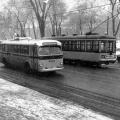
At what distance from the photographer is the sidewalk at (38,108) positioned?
8062 millimetres

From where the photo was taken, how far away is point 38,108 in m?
9.09

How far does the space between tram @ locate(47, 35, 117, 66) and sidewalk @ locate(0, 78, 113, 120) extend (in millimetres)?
11110

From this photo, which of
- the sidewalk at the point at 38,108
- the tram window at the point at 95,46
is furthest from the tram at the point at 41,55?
the sidewalk at the point at 38,108

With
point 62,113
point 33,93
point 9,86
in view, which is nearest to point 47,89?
point 33,93

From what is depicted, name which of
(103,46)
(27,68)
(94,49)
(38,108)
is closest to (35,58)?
(27,68)

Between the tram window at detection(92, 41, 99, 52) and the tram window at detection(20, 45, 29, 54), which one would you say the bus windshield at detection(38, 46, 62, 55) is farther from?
the tram window at detection(92, 41, 99, 52)

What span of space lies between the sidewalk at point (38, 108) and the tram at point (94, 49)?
11.1m

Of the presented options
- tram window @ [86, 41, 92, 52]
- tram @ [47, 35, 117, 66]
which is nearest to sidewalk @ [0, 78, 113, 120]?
tram @ [47, 35, 117, 66]

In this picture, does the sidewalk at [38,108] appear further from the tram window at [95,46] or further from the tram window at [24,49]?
the tram window at [95,46]

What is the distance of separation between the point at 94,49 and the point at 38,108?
536 inches

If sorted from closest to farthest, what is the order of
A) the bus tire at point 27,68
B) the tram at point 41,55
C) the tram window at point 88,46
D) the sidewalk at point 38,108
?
the sidewalk at point 38,108 → the tram at point 41,55 → the bus tire at point 27,68 → the tram window at point 88,46

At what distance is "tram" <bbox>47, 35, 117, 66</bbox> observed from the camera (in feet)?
70.1

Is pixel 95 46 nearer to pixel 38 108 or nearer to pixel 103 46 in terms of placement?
pixel 103 46

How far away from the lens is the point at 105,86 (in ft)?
43.5
